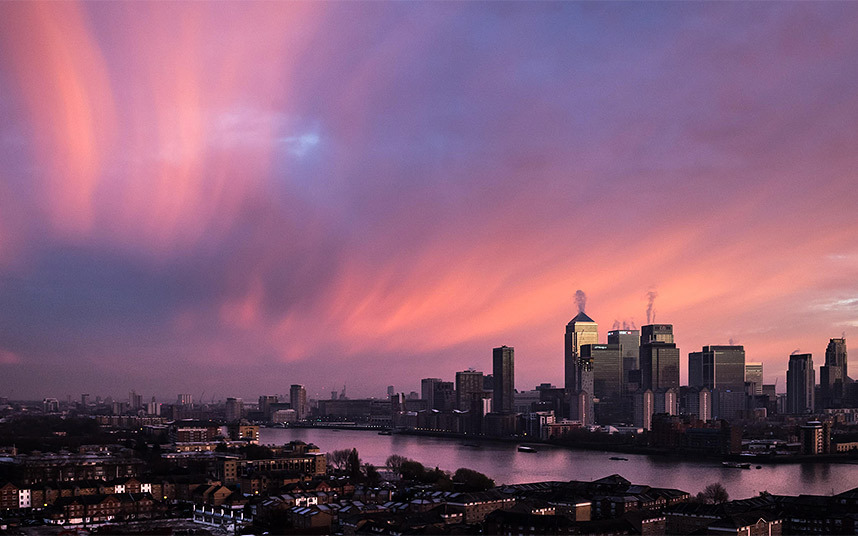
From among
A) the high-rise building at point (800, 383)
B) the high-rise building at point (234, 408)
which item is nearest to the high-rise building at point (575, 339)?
the high-rise building at point (800, 383)

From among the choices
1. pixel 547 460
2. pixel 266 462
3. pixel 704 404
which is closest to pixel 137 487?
pixel 266 462

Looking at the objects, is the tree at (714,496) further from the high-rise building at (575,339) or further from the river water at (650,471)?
the high-rise building at (575,339)

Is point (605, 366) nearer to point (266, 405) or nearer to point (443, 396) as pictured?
point (443, 396)

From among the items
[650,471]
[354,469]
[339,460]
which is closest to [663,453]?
[650,471]

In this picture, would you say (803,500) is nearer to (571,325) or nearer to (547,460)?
(547,460)

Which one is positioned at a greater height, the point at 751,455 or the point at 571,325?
the point at 571,325

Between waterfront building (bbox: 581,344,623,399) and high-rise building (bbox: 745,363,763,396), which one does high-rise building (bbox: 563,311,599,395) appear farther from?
high-rise building (bbox: 745,363,763,396)
